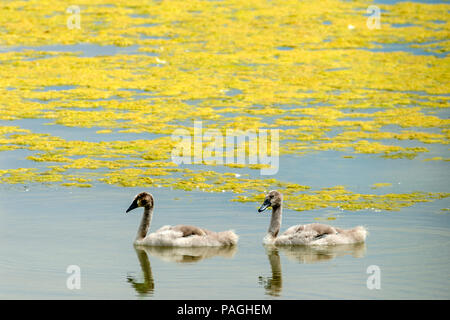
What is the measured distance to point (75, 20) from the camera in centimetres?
2962

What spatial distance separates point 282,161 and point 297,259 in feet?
15.7

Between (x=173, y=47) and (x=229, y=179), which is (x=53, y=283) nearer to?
(x=229, y=179)

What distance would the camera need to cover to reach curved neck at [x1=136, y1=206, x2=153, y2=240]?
12.3 meters

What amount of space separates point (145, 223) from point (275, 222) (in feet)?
5.80

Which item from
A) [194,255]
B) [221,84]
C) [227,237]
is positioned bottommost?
[194,255]

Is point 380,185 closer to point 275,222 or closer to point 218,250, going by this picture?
point 275,222

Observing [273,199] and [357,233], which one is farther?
[273,199]

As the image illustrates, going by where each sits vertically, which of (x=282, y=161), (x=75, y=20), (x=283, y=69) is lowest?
(x=282, y=161)

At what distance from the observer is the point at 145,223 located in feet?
40.7

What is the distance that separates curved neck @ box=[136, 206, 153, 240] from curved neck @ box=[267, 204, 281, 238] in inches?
64.8

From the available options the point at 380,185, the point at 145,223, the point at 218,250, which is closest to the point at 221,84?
the point at 380,185

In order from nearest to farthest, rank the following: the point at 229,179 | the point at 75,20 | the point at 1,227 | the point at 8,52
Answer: the point at 1,227, the point at 229,179, the point at 8,52, the point at 75,20

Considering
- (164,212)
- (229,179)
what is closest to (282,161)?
(229,179)

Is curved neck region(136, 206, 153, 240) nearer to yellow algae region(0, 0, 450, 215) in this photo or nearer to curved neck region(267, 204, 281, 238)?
curved neck region(267, 204, 281, 238)
